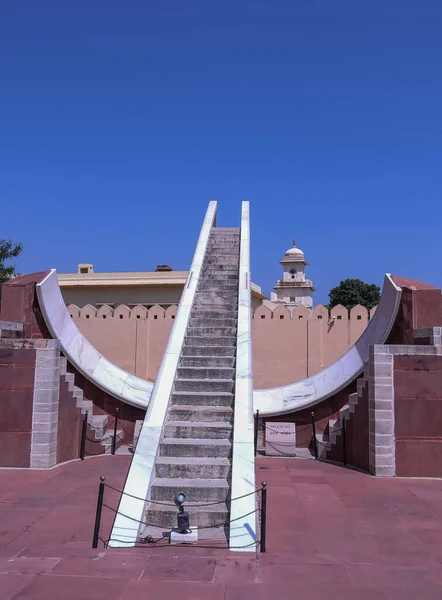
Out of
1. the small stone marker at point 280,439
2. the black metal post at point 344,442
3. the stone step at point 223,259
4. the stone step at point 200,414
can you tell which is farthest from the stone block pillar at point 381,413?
the stone step at point 223,259

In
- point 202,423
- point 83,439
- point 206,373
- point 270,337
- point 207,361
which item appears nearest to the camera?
point 202,423

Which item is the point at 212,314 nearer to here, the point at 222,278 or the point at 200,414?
the point at 222,278

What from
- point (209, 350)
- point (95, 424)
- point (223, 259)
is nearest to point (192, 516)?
point (209, 350)

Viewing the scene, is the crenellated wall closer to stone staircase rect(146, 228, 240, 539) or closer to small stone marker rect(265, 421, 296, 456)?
stone staircase rect(146, 228, 240, 539)

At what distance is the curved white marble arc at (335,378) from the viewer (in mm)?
8617

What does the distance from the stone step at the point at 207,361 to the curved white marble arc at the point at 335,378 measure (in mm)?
2101

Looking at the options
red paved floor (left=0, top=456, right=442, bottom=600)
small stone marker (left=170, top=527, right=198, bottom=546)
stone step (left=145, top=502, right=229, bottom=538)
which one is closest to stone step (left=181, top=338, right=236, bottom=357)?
red paved floor (left=0, top=456, right=442, bottom=600)

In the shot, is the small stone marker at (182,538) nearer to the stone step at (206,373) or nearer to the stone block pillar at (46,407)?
the stone step at (206,373)

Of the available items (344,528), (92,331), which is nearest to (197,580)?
(344,528)

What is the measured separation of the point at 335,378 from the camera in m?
9.35

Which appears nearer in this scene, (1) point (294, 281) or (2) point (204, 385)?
(2) point (204, 385)

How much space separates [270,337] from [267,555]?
7514mm

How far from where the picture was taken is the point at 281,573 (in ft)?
13.2

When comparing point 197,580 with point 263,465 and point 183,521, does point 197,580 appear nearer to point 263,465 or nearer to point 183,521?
point 183,521
